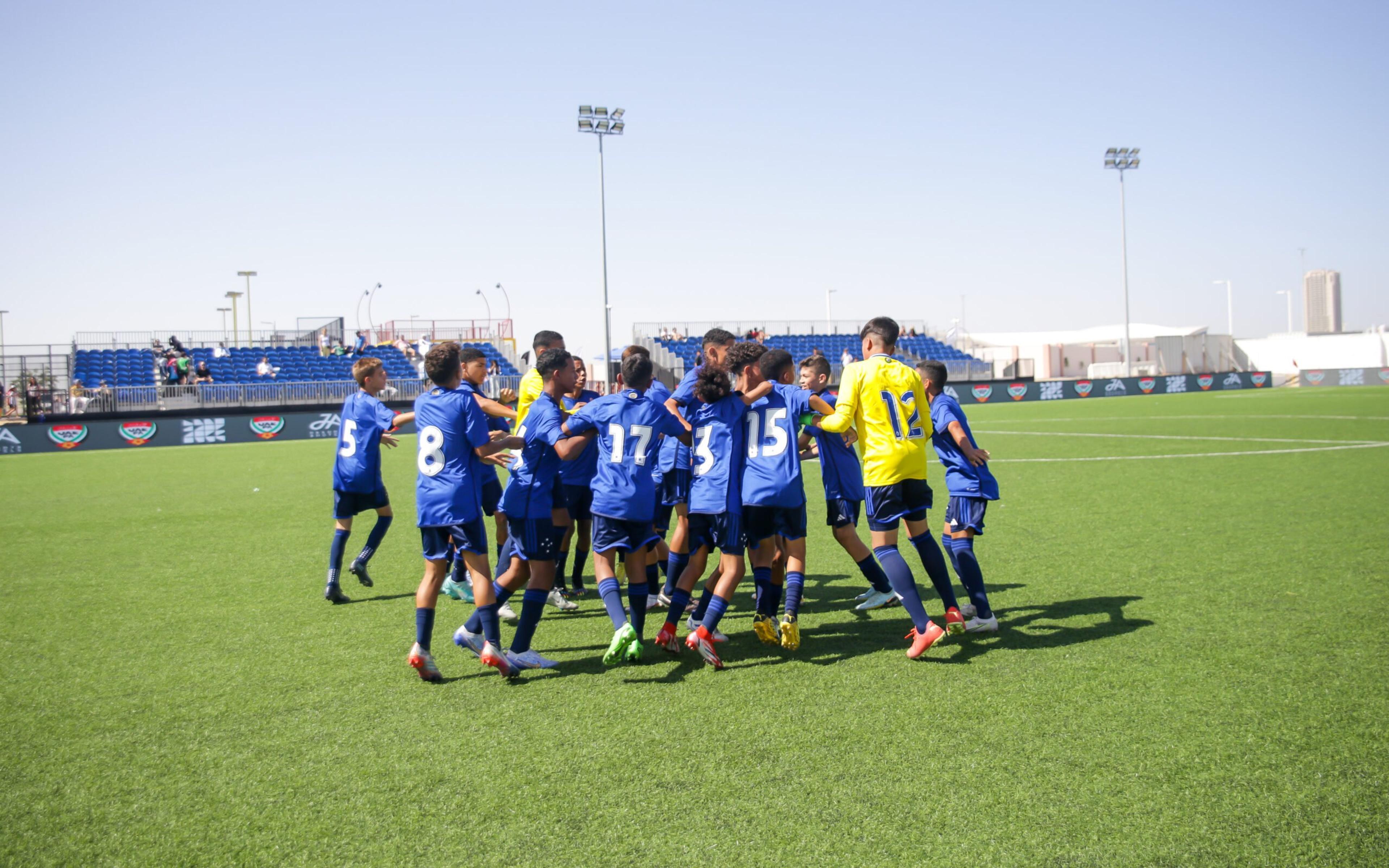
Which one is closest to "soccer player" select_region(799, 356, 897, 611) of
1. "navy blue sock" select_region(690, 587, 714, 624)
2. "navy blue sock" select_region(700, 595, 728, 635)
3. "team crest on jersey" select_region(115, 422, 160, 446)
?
"navy blue sock" select_region(690, 587, 714, 624)

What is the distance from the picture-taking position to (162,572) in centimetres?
857

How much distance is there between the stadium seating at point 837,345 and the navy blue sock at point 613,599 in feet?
132

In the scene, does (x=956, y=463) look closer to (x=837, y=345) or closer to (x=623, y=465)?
(x=623, y=465)

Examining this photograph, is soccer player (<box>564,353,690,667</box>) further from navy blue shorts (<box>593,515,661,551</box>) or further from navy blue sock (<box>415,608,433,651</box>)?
navy blue sock (<box>415,608,433,651</box>)

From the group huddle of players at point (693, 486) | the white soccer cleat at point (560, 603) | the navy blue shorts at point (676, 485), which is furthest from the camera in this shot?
the white soccer cleat at point (560, 603)

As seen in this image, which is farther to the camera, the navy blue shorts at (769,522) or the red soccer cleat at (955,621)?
the red soccer cleat at (955,621)

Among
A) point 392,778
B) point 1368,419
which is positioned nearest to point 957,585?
point 392,778

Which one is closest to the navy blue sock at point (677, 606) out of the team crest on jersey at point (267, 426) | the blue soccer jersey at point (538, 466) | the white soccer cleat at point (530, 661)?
the white soccer cleat at point (530, 661)

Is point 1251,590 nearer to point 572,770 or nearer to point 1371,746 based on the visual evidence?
point 1371,746

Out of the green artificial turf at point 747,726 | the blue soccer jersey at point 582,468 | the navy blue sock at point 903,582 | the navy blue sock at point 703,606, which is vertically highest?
the blue soccer jersey at point 582,468

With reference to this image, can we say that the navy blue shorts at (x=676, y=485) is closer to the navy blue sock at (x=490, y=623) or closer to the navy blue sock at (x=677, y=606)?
the navy blue sock at (x=677, y=606)

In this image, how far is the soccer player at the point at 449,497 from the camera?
5051 millimetres

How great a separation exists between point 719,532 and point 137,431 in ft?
94.9

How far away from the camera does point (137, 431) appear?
2817 centimetres
